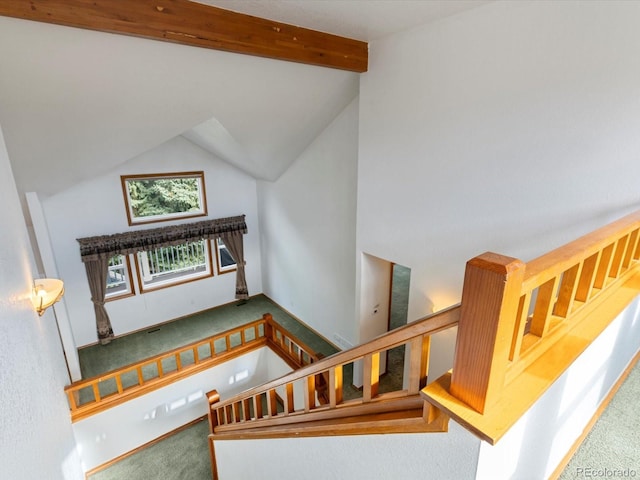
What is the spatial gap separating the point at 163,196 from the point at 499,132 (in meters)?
5.21

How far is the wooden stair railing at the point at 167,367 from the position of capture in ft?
12.5

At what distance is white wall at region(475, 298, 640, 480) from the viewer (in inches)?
37.5

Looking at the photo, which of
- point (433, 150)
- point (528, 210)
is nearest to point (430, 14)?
point (433, 150)

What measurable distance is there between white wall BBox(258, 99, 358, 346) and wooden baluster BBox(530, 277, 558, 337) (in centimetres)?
339

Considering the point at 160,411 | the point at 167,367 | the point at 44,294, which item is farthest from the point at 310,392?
the point at 167,367

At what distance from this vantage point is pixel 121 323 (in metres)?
5.74

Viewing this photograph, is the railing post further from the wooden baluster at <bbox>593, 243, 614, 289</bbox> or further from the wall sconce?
the wooden baluster at <bbox>593, 243, 614, 289</bbox>

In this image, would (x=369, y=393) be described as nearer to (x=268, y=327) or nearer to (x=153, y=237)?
(x=268, y=327)

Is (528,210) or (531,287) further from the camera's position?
(528,210)

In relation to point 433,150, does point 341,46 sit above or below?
A: above

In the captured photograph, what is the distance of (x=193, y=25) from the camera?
7.73ft

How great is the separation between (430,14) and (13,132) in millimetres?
3560

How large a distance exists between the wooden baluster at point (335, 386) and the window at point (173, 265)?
5.23 m

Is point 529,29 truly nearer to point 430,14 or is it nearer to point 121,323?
point 430,14
